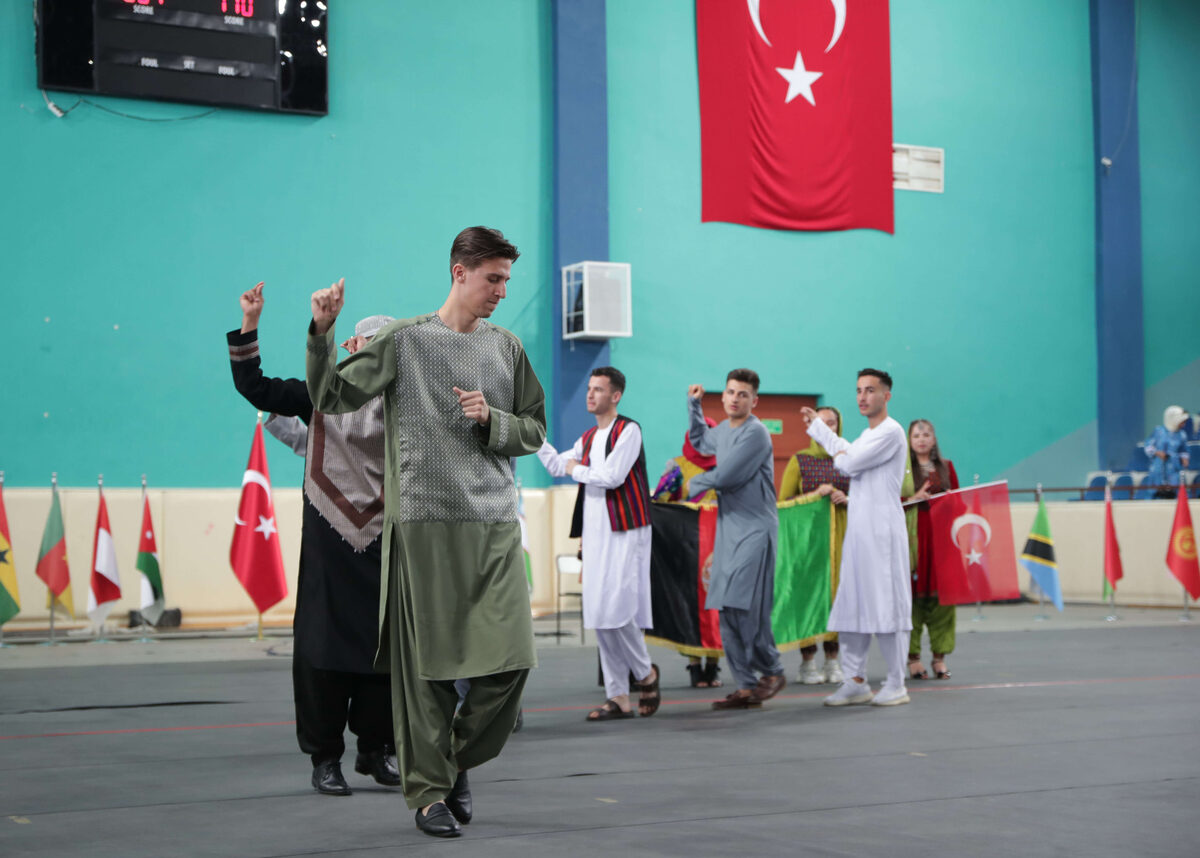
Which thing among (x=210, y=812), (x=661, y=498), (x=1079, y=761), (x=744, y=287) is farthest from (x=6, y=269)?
(x=1079, y=761)

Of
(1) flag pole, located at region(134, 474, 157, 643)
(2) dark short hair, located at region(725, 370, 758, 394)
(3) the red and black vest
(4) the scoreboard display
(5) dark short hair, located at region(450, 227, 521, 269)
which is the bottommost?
(1) flag pole, located at region(134, 474, 157, 643)

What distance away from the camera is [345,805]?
154 inches

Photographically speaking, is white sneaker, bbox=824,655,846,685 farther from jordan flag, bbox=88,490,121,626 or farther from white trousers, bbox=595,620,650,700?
jordan flag, bbox=88,490,121,626

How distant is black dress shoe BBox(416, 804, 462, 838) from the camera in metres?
3.41

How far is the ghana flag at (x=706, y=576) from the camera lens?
23.9 ft

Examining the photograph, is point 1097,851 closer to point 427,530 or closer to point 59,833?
point 427,530

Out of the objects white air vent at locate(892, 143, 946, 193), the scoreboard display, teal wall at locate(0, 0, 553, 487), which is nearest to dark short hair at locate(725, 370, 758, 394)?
teal wall at locate(0, 0, 553, 487)

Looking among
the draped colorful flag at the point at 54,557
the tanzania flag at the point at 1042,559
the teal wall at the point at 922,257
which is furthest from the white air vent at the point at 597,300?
the draped colorful flag at the point at 54,557

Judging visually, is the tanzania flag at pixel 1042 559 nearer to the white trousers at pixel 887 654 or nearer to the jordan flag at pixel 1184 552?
the jordan flag at pixel 1184 552

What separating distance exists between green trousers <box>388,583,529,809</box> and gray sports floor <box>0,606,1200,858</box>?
0.16 meters

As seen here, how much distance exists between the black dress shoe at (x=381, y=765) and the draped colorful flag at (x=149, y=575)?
6.19 metres

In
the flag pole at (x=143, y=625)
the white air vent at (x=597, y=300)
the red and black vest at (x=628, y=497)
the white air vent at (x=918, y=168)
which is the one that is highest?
the white air vent at (x=918, y=168)

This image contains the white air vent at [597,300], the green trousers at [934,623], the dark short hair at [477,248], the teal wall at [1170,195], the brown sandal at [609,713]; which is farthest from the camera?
the teal wall at [1170,195]

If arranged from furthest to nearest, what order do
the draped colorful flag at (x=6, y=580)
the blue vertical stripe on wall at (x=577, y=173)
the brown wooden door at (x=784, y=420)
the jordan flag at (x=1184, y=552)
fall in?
the brown wooden door at (x=784, y=420), the blue vertical stripe on wall at (x=577, y=173), the jordan flag at (x=1184, y=552), the draped colorful flag at (x=6, y=580)
